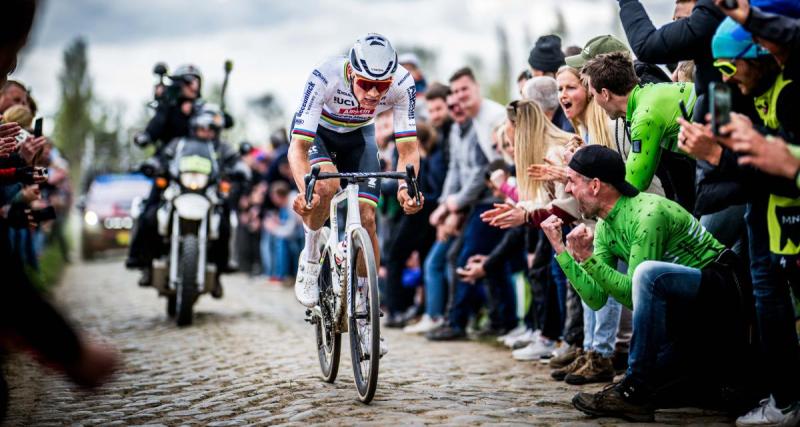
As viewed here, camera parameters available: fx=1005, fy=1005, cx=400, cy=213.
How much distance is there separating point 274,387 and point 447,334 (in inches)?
144

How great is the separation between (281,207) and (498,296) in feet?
28.4

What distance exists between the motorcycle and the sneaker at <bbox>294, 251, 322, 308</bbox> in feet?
12.4

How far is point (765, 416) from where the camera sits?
5043 millimetres

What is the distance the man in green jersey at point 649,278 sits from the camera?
17.7 feet

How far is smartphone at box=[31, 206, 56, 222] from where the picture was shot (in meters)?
7.89

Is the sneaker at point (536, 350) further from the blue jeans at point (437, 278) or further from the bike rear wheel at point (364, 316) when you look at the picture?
the bike rear wheel at point (364, 316)

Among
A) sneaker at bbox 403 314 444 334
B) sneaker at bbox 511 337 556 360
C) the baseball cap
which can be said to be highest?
the baseball cap

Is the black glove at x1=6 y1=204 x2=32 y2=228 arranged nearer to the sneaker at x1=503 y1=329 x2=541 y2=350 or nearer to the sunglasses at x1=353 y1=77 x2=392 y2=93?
the sunglasses at x1=353 y1=77 x2=392 y2=93

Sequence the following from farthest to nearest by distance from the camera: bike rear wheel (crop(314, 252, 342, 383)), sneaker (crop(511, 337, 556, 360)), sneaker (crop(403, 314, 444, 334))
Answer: sneaker (crop(403, 314, 444, 334)) → sneaker (crop(511, 337, 556, 360)) → bike rear wheel (crop(314, 252, 342, 383))

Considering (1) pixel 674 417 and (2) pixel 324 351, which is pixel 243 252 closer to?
(2) pixel 324 351

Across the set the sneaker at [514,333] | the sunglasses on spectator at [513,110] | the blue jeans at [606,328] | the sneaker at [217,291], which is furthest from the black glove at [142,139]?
the blue jeans at [606,328]

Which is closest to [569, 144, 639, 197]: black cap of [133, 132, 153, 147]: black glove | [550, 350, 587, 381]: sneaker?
[550, 350, 587, 381]: sneaker

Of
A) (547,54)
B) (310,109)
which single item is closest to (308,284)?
(310,109)

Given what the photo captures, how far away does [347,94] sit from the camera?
23.5 feet
